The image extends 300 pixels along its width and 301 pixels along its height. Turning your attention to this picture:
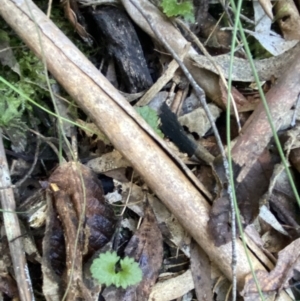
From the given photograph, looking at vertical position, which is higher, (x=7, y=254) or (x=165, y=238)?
(x=7, y=254)

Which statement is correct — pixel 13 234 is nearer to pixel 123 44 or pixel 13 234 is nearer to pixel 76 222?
pixel 76 222

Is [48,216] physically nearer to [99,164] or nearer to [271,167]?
[99,164]

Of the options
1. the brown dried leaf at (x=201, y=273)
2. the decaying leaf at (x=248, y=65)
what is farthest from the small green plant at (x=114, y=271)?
the decaying leaf at (x=248, y=65)

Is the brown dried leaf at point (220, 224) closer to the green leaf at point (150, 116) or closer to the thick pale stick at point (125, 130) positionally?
the thick pale stick at point (125, 130)

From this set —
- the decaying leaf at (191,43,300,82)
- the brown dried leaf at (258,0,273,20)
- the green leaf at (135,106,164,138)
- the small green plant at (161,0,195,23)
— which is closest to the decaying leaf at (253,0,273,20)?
the brown dried leaf at (258,0,273,20)

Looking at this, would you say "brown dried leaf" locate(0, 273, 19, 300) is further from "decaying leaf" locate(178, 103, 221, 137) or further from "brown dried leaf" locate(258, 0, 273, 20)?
"brown dried leaf" locate(258, 0, 273, 20)

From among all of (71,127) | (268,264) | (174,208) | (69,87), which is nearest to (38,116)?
(71,127)

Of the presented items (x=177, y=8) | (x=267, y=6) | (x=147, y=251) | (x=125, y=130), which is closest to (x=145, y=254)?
(x=147, y=251)
